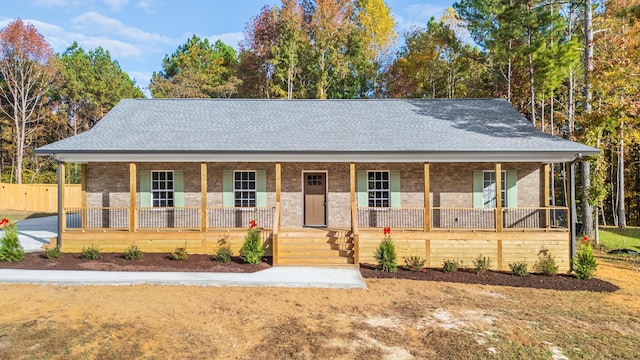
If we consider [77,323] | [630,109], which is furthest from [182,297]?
[630,109]

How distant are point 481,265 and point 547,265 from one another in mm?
2120

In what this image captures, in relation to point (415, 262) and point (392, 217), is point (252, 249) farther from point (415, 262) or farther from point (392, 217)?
point (392, 217)

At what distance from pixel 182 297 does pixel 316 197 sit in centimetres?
679

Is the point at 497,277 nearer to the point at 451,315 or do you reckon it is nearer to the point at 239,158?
the point at 451,315

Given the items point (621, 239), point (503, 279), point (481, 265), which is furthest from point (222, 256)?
point (621, 239)

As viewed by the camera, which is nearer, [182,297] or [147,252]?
[182,297]

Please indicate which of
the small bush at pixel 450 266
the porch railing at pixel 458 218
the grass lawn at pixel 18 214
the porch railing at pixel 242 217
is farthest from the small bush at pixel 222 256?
the grass lawn at pixel 18 214

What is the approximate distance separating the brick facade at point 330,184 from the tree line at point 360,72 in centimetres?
592

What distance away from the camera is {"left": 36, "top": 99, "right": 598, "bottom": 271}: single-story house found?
38.9ft

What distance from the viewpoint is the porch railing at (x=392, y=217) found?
13.2 meters

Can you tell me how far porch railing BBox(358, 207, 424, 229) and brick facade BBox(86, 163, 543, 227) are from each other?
21.1 inches

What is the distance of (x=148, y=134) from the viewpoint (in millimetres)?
13570

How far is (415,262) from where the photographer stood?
1122cm

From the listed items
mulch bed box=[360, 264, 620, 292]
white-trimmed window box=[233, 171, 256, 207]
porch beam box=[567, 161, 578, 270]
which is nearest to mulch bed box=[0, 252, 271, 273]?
white-trimmed window box=[233, 171, 256, 207]
